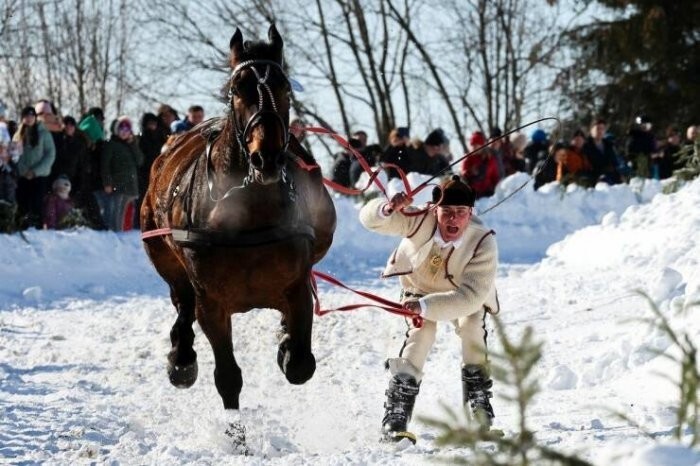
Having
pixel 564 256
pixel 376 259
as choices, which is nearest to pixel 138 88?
pixel 376 259

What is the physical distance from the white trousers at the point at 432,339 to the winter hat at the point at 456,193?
2.34ft

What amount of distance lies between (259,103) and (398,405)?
6.07 ft

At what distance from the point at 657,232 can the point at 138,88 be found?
17165mm

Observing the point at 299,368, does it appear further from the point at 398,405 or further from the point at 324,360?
the point at 324,360

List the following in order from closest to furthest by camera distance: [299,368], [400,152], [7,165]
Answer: [299,368] < [7,165] < [400,152]

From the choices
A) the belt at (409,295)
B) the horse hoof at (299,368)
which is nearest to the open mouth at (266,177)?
the horse hoof at (299,368)

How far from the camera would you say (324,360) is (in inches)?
374

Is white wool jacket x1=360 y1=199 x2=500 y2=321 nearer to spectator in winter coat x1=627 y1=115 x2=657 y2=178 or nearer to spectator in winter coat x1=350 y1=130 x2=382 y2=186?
spectator in winter coat x1=350 y1=130 x2=382 y2=186

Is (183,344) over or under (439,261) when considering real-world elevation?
under

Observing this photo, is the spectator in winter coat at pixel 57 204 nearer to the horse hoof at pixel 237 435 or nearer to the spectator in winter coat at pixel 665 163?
the horse hoof at pixel 237 435

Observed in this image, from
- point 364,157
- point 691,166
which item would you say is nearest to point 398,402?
point 691,166

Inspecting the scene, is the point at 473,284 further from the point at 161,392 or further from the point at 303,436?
the point at 161,392

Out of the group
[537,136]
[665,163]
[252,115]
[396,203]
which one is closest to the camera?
[252,115]

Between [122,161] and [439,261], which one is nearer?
[439,261]
